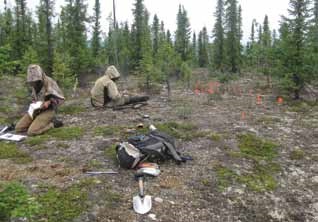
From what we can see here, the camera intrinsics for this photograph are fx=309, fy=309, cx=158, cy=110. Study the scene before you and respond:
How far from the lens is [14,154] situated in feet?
21.6

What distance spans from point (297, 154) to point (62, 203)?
521 centimetres

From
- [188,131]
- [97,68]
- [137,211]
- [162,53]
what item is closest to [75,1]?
[97,68]

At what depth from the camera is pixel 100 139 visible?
7.57 meters

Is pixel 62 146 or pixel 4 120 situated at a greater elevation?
pixel 4 120

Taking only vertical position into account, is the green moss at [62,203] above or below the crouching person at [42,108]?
below

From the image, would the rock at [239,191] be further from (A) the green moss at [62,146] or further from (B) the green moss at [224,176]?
(A) the green moss at [62,146]

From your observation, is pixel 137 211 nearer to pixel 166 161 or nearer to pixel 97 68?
pixel 166 161

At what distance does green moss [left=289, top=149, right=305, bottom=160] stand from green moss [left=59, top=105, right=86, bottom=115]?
Result: 692 cm

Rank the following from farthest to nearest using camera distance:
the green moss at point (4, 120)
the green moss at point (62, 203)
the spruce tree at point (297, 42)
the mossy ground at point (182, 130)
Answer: the spruce tree at point (297, 42) < the green moss at point (4, 120) < the mossy ground at point (182, 130) < the green moss at point (62, 203)

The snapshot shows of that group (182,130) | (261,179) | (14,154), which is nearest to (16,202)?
(14,154)

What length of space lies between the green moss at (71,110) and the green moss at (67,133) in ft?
7.46

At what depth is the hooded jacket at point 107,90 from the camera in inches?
408

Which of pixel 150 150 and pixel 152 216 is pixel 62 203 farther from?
pixel 150 150

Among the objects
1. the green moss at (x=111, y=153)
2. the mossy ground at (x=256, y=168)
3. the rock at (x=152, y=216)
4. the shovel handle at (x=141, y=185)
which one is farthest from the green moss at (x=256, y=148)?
the rock at (x=152, y=216)
